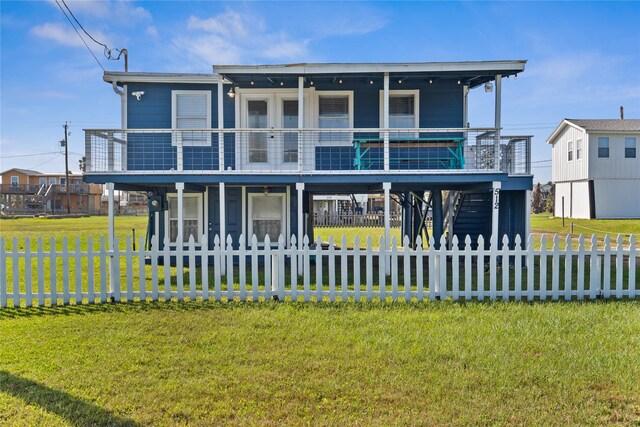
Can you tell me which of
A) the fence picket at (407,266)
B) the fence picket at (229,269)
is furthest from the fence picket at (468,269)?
the fence picket at (229,269)

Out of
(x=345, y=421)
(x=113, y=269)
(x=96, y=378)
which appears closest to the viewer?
(x=345, y=421)

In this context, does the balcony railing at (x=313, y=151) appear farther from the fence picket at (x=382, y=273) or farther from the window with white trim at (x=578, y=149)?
the window with white trim at (x=578, y=149)

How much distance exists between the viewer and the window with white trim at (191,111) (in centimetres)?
1282

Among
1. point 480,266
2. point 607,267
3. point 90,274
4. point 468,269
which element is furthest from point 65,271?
point 607,267

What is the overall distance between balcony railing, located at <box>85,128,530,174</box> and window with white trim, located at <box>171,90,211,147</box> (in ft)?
0.19

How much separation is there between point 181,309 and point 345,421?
13.7 feet

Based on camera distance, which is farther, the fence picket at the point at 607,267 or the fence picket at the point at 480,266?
the fence picket at the point at 607,267

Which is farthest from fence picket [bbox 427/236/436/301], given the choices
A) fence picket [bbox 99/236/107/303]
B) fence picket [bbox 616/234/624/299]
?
fence picket [bbox 99/236/107/303]

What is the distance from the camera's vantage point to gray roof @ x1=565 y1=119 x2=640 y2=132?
30.4 meters

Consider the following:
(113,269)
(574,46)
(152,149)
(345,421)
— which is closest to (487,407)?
(345,421)

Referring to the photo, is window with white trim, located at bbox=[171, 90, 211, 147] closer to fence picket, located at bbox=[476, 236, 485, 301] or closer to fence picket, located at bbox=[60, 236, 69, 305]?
fence picket, located at bbox=[60, 236, 69, 305]

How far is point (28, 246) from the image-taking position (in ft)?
23.1

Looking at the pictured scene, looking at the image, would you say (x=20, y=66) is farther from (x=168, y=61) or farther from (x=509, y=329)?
(x=509, y=329)

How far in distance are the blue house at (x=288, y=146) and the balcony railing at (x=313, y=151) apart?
31mm
